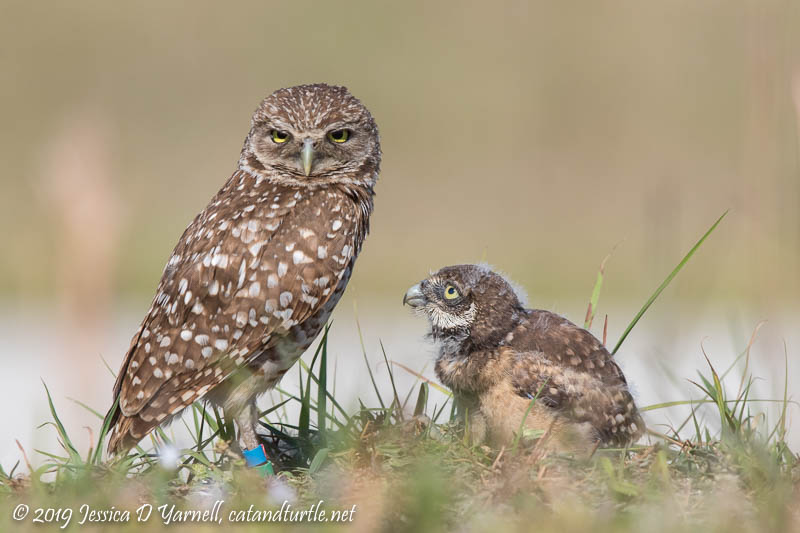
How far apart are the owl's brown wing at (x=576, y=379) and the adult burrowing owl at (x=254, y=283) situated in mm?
798

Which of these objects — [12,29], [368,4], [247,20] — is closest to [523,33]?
[368,4]

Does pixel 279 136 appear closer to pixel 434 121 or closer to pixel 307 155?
pixel 307 155

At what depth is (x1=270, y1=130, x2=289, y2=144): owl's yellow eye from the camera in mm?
4461

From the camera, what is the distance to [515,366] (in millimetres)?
4000

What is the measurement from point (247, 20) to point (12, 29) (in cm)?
526

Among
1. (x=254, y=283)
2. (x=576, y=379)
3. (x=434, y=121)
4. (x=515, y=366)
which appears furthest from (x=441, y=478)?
(x=434, y=121)

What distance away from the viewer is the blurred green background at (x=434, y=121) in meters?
13.7

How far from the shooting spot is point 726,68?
20.1 m

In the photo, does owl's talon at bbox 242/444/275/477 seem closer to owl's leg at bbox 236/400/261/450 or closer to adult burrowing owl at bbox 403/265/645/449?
owl's leg at bbox 236/400/261/450

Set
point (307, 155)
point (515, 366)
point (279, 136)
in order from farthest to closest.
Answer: point (279, 136)
point (307, 155)
point (515, 366)

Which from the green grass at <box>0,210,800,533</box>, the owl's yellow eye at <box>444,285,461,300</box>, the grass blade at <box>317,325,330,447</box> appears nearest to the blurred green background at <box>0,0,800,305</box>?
the owl's yellow eye at <box>444,285,461,300</box>

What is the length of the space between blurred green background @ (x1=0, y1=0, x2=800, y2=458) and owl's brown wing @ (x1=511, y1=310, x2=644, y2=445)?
4.82 m

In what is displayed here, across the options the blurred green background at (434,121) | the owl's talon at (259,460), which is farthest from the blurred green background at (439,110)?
the owl's talon at (259,460)

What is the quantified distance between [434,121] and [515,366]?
652 inches
